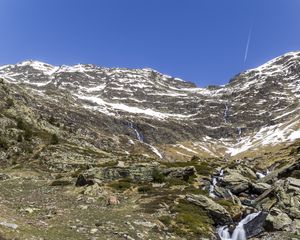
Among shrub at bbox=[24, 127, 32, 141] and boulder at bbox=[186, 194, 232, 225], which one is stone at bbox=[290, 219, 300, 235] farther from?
shrub at bbox=[24, 127, 32, 141]

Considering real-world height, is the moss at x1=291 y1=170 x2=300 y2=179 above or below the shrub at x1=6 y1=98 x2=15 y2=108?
below

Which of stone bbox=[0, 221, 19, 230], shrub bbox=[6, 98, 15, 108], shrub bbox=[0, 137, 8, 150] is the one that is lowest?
stone bbox=[0, 221, 19, 230]

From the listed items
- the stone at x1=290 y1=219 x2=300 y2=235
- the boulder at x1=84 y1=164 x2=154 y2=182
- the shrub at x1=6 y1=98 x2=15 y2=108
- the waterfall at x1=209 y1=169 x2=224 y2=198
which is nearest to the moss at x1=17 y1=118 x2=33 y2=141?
the shrub at x1=6 y1=98 x2=15 y2=108

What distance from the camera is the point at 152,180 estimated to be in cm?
5600

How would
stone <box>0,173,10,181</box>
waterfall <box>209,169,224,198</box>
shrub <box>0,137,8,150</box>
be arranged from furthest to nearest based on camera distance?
shrub <box>0,137,8,150</box>
stone <box>0,173,10,181</box>
waterfall <box>209,169,224,198</box>

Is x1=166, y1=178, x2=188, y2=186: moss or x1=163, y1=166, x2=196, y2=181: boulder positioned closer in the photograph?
x1=166, y1=178, x2=188, y2=186: moss

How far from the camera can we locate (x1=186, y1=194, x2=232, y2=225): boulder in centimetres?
3884

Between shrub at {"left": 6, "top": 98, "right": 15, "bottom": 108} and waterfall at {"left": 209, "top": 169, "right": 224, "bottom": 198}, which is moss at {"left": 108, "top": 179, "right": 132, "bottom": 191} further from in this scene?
shrub at {"left": 6, "top": 98, "right": 15, "bottom": 108}

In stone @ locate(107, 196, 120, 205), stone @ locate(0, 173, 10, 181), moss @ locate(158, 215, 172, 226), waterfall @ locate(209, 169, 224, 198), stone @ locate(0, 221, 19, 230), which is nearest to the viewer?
stone @ locate(0, 221, 19, 230)

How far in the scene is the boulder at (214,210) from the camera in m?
38.8

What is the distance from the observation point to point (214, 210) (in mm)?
39688

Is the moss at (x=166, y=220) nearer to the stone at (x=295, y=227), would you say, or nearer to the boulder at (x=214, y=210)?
the boulder at (x=214, y=210)

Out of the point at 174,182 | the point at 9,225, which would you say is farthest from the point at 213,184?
the point at 9,225

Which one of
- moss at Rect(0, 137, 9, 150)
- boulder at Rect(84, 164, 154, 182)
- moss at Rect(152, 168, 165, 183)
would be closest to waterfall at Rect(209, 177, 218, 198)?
moss at Rect(152, 168, 165, 183)
